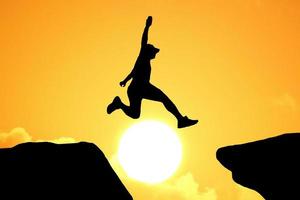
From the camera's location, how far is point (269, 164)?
1197cm

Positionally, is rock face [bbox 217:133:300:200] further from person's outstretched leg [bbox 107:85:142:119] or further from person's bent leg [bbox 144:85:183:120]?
person's outstretched leg [bbox 107:85:142:119]

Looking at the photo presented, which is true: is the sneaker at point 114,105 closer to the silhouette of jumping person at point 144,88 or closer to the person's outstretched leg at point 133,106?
Result: the person's outstretched leg at point 133,106

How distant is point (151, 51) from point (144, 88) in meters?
1.04

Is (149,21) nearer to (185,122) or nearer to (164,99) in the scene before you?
(164,99)

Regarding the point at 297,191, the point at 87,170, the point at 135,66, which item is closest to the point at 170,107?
the point at 135,66

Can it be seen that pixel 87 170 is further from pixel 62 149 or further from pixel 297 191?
pixel 297 191

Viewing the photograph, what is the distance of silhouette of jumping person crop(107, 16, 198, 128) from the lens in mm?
11625

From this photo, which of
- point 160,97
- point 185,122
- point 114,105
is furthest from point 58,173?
point 185,122

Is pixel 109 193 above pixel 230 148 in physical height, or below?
below

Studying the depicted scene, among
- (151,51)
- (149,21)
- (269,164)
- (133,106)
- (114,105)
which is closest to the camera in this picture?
(149,21)

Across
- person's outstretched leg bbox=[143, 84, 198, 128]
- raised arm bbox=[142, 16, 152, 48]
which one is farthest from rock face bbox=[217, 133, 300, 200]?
raised arm bbox=[142, 16, 152, 48]

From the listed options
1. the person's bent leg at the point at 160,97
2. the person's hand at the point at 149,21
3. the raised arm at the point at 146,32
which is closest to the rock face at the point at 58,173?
the person's bent leg at the point at 160,97

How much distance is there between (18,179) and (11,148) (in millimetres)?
923

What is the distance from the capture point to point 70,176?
476 inches
